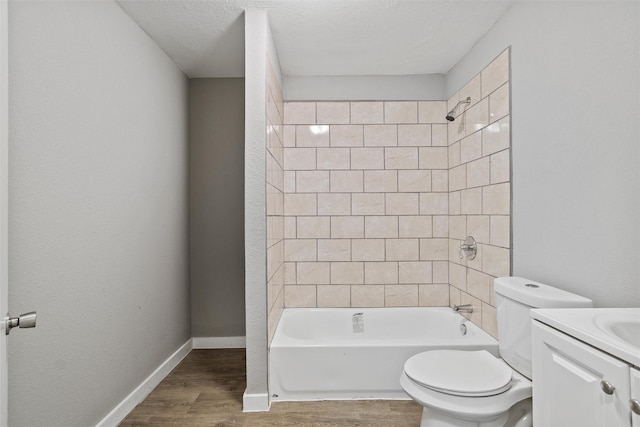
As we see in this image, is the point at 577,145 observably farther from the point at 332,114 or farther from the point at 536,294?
the point at 332,114

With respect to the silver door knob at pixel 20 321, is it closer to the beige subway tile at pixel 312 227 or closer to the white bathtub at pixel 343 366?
the white bathtub at pixel 343 366

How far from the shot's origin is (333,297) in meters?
3.16

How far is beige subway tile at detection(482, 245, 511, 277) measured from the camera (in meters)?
2.23

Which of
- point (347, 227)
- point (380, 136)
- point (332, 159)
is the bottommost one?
point (347, 227)

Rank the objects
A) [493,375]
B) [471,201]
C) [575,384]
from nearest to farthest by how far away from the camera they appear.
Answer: [575,384]
[493,375]
[471,201]

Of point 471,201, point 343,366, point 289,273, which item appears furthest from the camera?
point 289,273

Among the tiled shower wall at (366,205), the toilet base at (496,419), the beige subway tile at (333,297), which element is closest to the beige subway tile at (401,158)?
the tiled shower wall at (366,205)

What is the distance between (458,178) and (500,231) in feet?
2.46

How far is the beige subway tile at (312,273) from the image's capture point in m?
3.16

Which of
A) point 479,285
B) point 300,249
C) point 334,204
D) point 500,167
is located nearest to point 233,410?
point 300,249

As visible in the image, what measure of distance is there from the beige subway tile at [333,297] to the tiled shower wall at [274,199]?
35 cm

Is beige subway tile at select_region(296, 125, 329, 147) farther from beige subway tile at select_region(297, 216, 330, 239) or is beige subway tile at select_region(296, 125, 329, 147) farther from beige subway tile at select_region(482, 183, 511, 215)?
beige subway tile at select_region(482, 183, 511, 215)

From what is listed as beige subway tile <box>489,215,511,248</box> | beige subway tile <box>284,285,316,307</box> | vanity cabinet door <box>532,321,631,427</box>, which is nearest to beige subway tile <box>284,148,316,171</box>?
beige subway tile <box>284,285,316,307</box>

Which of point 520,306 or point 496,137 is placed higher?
point 496,137
